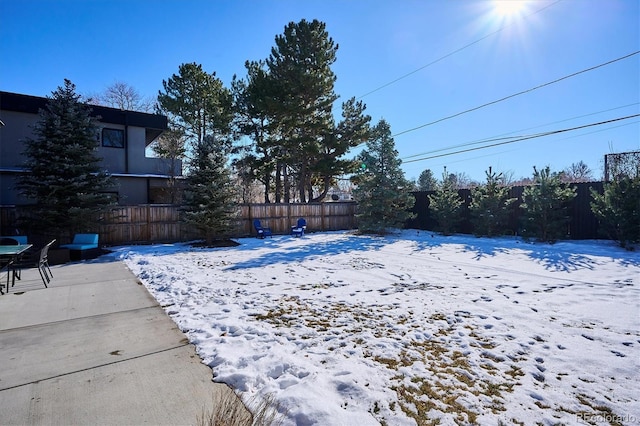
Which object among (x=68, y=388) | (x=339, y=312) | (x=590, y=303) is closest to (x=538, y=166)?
(x=590, y=303)

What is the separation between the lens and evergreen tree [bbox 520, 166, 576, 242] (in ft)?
36.6

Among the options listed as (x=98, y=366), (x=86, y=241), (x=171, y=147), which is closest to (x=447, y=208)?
(x=86, y=241)

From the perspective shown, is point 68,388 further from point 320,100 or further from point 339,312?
point 320,100

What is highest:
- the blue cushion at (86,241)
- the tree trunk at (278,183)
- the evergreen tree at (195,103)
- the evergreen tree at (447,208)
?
the evergreen tree at (195,103)

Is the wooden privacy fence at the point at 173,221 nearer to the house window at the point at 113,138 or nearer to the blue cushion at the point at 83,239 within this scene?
the blue cushion at the point at 83,239

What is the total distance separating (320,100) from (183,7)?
37.8ft

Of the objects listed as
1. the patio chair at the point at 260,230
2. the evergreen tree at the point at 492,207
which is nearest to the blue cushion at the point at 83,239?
the patio chair at the point at 260,230

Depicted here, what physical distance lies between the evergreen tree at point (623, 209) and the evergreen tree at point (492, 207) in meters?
3.36

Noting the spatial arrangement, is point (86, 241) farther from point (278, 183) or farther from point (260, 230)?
point (278, 183)

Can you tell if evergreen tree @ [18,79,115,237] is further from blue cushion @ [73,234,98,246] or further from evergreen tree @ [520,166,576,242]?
evergreen tree @ [520,166,576,242]

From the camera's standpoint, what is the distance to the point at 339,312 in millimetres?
4312

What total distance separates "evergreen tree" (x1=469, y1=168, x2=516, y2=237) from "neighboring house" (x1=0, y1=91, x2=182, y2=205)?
603 inches

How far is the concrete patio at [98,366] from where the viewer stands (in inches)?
83.0

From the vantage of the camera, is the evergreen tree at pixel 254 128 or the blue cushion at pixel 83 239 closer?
the blue cushion at pixel 83 239
